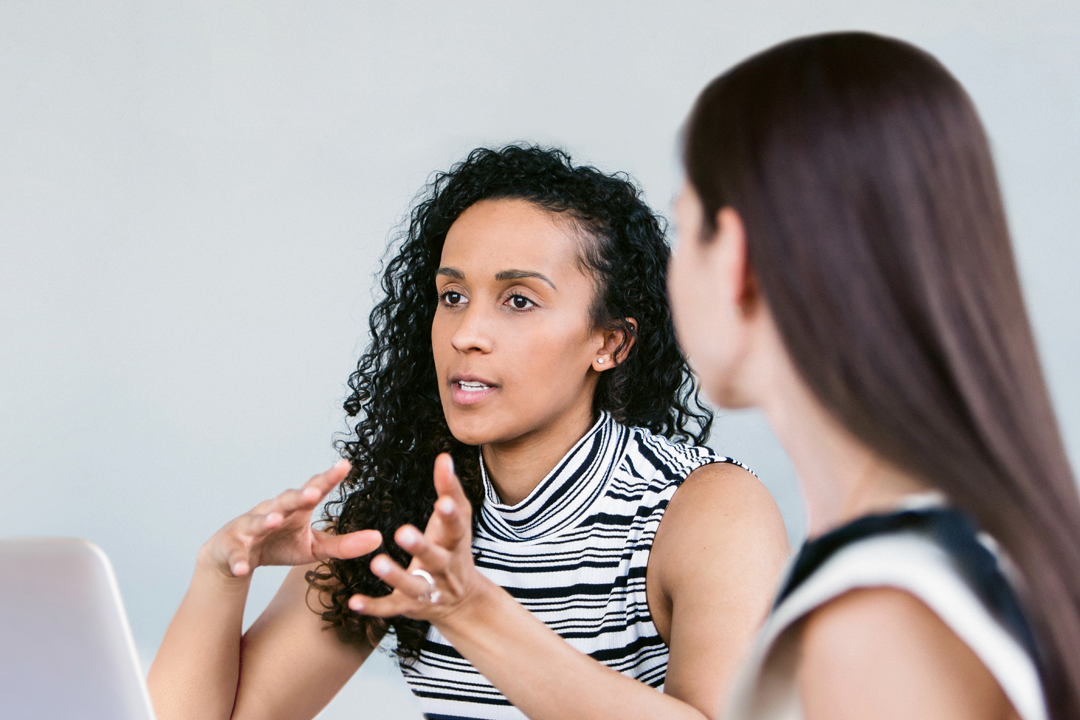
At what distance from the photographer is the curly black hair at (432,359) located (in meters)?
1.69

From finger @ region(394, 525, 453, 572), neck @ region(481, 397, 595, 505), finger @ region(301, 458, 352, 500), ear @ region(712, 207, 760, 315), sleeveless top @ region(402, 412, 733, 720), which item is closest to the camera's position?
ear @ region(712, 207, 760, 315)

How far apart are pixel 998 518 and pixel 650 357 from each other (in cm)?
124

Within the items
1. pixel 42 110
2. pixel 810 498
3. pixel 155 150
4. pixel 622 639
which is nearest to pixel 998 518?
pixel 810 498

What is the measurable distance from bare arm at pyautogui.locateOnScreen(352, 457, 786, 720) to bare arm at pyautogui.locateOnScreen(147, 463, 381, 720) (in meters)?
0.18

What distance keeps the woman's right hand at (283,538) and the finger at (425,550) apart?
225 mm

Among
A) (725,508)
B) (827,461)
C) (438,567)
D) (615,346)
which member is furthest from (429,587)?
(615,346)

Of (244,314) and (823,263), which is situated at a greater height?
(823,263)

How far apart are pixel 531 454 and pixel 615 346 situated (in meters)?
0.24

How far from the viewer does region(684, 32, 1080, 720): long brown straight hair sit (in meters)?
0.58

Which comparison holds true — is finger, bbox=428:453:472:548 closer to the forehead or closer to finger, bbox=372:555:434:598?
finger, bbox=372:555:434:598

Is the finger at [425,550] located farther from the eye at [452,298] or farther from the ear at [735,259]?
the eye at [452,298]

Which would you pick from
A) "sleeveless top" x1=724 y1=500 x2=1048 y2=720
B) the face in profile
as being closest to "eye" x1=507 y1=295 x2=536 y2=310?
the face in profile

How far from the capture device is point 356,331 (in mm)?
2705

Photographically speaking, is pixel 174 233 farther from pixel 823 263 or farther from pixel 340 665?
pixel 823 263
